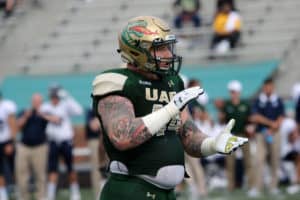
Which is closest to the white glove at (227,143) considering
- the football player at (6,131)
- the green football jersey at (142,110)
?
the green football jersey at (142,110)

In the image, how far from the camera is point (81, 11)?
18.3 m

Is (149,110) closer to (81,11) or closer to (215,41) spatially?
(215,41)

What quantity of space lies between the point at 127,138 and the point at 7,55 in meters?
13.7

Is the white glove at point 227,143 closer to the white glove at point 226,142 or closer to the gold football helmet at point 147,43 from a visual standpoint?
the white glove at point 226,142

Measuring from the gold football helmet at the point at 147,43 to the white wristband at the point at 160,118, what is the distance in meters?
0.29

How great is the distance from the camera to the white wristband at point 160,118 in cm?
445

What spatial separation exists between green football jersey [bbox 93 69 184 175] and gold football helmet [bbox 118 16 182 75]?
9 centimetres

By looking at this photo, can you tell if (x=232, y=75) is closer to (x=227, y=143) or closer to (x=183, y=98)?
(x=227, y=143)

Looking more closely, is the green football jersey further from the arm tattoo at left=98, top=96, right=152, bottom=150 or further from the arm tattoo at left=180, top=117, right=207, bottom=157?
the arm tattoo at left=180, top=117, right=207, bottom=157

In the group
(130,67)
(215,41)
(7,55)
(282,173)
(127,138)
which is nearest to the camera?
(127,138)

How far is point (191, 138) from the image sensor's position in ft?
16.5

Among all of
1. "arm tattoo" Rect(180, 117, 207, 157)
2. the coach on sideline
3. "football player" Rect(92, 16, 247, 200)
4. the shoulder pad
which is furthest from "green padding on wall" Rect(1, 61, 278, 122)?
the shoulder pad

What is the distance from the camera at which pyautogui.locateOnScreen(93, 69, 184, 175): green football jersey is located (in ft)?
15.3

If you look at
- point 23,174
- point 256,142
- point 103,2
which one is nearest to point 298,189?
point 256,142
